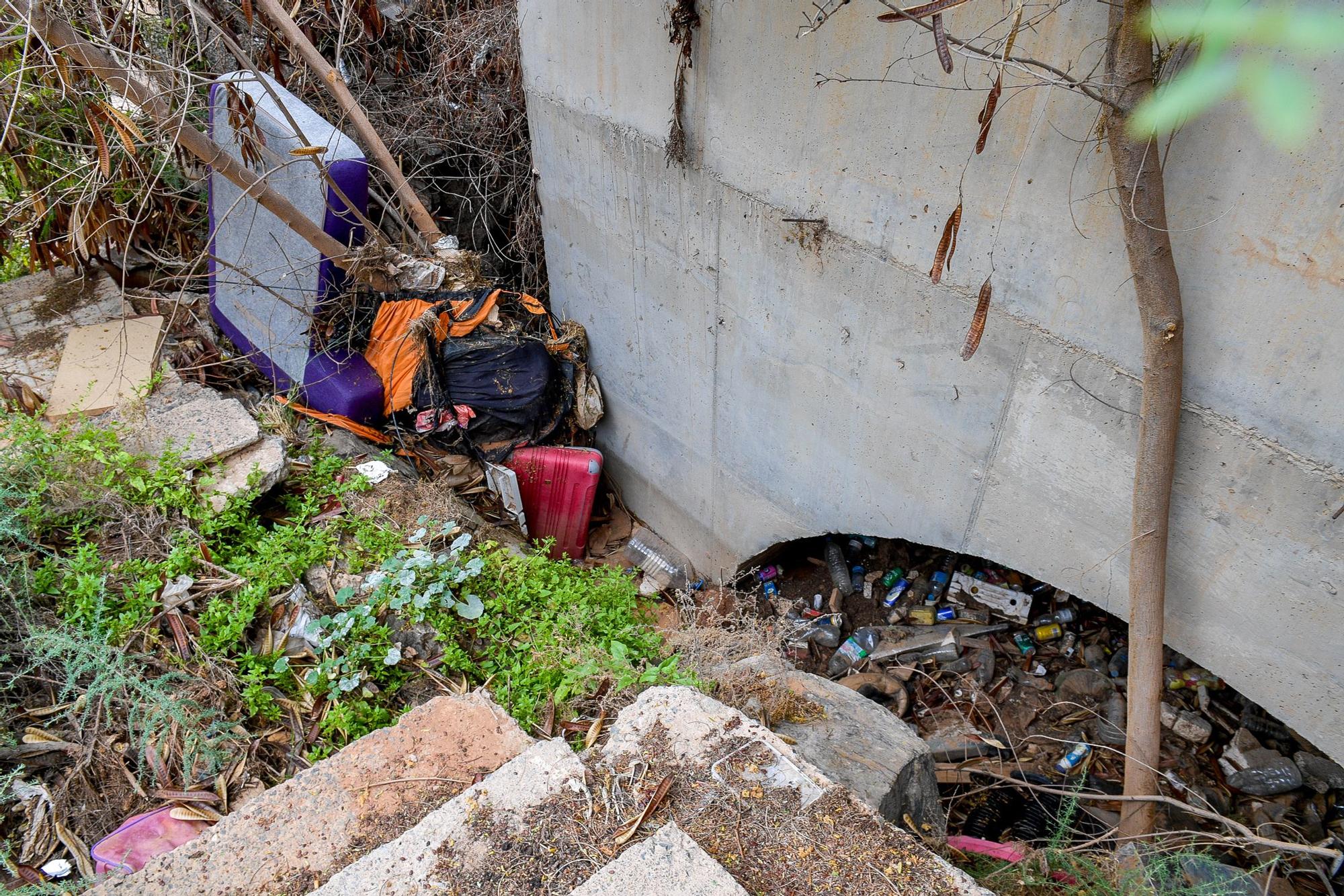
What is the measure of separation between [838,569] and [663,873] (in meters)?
3.26

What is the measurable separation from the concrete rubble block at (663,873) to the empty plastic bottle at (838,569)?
3.11 metres

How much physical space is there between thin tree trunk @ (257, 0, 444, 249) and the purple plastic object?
0.98 ft

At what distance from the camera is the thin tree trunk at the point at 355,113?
4391 mm

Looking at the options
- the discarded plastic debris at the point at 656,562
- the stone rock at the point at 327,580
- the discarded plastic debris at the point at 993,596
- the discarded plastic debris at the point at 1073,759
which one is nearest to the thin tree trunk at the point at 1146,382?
the discarded plastic debris at the point at 1073,759

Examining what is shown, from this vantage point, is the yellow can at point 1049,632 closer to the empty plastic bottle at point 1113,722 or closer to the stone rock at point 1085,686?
the stone rock at point 1085,686

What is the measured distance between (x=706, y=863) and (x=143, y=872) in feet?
4.60

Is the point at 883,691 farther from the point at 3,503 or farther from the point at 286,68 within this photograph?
the point at 286,68

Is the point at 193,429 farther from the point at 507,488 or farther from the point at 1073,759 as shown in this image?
the point at 1073,759

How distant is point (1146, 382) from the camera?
2.30 metres

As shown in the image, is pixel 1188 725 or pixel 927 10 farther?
pixel 1188 725

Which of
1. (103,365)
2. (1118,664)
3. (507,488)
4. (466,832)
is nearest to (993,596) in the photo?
(1118,664)

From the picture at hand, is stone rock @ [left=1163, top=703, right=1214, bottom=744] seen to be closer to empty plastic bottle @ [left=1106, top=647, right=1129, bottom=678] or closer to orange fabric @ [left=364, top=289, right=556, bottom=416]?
empty plastic bottle @ [left=1106, top=647, right=1129, bottom=678]

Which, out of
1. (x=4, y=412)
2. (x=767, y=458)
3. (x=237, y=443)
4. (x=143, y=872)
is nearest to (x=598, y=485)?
(x=767, y=458)

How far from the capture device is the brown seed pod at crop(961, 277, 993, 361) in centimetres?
259
